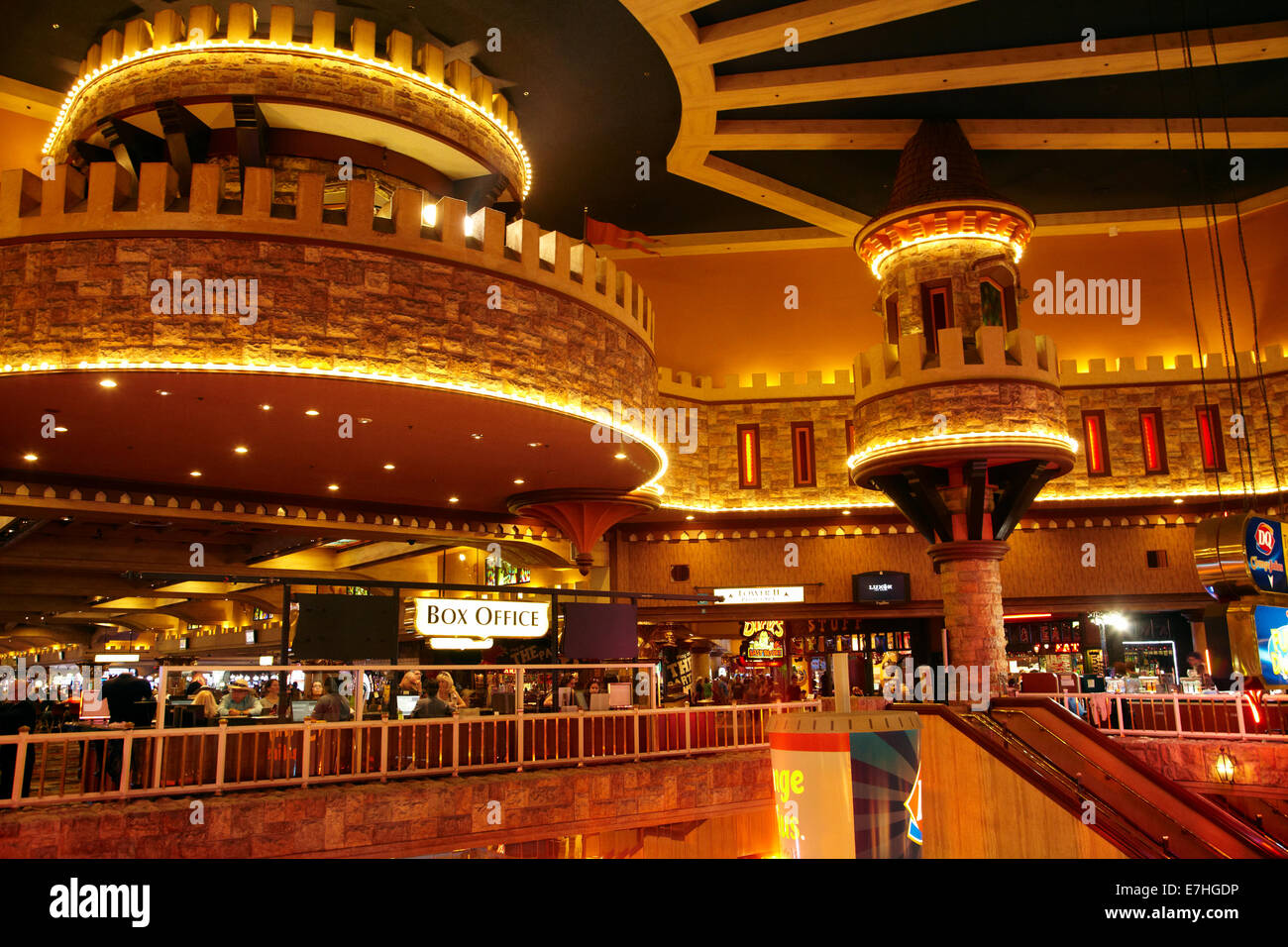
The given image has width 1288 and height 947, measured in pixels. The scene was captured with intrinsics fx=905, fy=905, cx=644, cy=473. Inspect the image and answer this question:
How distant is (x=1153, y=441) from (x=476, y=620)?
17.2 m

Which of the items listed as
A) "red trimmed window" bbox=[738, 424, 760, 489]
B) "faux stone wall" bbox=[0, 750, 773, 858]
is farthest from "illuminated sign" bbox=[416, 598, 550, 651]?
"red trimmed window" bbox=[738, 424, 760, 489]

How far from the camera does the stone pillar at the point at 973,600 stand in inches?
655

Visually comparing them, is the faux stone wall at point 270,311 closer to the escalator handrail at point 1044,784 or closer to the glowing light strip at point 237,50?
the glowing light strip at point 237,50

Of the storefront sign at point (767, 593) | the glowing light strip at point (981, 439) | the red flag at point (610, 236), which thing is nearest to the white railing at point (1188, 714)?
the glowing light strip at point (981, 439)

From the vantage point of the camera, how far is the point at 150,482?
52.3 ft

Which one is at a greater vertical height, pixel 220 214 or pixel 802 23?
pixel 802 23

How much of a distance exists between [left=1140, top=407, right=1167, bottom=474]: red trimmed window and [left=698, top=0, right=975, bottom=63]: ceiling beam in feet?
36.5

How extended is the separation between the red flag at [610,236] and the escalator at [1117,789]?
41.9 feet

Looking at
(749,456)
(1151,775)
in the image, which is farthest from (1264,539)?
(749,456)

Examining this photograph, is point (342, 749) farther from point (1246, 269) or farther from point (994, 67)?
point (1246, 269)

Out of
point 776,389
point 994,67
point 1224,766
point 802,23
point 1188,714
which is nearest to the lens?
point 1224,766

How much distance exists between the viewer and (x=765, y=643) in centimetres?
A: 2403

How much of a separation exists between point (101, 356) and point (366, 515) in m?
8.52
